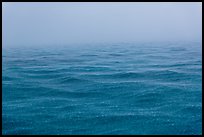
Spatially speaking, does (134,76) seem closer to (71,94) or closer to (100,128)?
(71,94)

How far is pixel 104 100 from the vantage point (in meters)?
7.81

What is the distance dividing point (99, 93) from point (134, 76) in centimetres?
237

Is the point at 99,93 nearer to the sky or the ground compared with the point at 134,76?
nearer to the sky

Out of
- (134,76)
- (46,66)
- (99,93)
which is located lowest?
(46,66)

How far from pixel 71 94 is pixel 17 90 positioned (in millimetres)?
1805

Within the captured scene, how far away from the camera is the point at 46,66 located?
13.0 m

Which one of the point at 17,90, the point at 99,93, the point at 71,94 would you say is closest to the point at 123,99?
the point at 99,93

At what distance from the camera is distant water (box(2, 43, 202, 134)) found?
601cm

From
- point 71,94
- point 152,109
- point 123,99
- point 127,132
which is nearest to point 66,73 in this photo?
point 71,94

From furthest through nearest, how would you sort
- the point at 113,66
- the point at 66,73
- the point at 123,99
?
the point at 113,66 → the point at 66,73 → the point at 123,99

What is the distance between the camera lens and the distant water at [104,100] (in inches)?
237

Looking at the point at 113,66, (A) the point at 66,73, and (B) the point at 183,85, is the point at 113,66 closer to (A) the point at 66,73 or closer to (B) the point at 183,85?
(A) the point at 66,73

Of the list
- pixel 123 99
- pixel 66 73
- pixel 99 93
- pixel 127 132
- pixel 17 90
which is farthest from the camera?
pixel 66 73

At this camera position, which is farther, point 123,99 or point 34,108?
point 123,99
